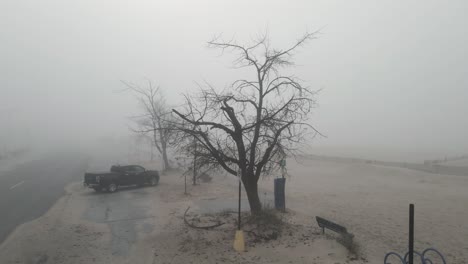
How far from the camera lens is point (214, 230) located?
42.7 ft

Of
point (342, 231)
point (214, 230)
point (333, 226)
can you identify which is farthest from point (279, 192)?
point (342, 231)

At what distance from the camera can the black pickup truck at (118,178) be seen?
21.8 meters

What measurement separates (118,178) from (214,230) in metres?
11.8

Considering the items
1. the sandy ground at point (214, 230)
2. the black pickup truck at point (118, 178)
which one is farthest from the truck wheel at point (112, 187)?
the sandy ground at point (214, 230)

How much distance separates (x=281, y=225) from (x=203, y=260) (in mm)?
3563

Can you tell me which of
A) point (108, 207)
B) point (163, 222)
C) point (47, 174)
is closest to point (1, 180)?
point (47, 174)

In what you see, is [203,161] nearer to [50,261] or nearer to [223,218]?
[223,218]

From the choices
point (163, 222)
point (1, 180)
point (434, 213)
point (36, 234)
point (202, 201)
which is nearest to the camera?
point (36, 234)

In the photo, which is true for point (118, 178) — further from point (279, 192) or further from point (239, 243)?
point (239, 243)

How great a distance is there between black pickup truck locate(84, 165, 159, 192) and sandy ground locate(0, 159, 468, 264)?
710mm

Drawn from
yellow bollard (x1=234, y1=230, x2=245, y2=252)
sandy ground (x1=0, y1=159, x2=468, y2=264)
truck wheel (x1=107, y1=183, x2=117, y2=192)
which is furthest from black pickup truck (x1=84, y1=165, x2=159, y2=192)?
yellow bollard (x1=234, y1=230, x2=245, y2=252)

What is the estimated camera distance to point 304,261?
32.2 ft

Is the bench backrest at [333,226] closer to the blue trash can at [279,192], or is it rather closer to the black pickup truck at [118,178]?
the blue trash can at [279,192]

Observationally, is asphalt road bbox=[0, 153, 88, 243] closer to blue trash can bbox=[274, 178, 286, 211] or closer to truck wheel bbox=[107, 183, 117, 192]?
truck wheel bbox=[107, 183, 117, 192]
